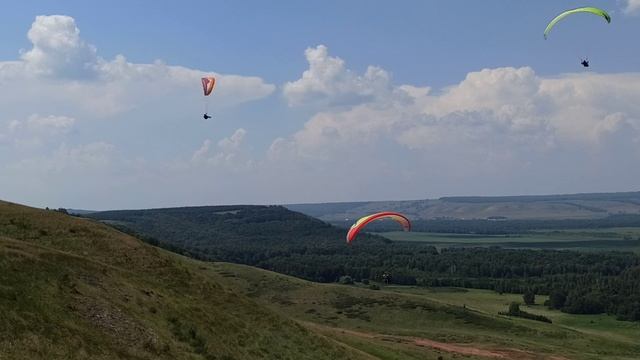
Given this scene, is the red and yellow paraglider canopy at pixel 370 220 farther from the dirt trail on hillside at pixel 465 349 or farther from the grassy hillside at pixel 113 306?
the grassy hillside at pixel 113 306

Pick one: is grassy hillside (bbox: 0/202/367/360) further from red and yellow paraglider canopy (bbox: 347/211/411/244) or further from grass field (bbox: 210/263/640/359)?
red and yellow paraglider canopy (bbox: 347/211/411/244)

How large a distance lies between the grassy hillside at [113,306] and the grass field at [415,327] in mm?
13838

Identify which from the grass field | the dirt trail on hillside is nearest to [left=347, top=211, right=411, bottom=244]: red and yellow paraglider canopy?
the grass field

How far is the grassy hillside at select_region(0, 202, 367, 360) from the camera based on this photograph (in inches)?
1216

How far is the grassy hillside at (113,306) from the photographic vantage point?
30891 millimetres

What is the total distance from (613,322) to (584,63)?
104889 millimetres

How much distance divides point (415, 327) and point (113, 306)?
218 ft

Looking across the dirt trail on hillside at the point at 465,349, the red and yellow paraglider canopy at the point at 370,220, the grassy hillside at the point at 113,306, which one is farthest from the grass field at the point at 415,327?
the grassy hillside at the point at 113,306

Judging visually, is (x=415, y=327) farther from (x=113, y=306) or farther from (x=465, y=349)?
(x=113, y=306)

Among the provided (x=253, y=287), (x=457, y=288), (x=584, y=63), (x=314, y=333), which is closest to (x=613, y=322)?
(x=457, y=288)

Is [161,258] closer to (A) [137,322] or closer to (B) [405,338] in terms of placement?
(A) [137,322]

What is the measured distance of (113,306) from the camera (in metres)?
36.7

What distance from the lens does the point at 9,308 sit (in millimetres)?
30562

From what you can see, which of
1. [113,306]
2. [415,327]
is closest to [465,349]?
[415,327]
